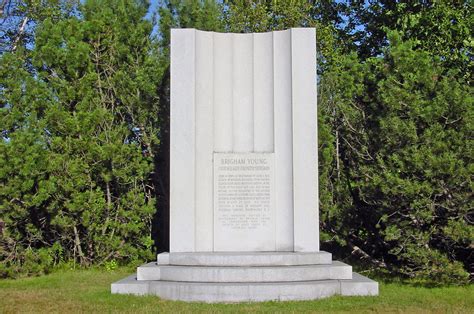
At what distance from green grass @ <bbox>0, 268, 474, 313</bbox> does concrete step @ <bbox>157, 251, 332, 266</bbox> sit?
1.14 meters

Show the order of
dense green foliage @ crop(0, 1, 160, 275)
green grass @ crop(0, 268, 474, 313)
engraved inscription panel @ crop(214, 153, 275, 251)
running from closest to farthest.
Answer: green grass @ crop(0, 268, 474, 313), engraved inscription panel @ crop(214, 153, 275, 251), dense green foliage @ crop(0, 1, 160, 275)

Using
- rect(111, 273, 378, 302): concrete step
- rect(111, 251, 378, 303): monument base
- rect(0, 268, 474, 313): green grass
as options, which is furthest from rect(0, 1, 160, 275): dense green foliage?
rect(111, 273, 378, 302): concrete step

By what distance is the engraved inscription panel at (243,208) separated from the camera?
10.7 metres

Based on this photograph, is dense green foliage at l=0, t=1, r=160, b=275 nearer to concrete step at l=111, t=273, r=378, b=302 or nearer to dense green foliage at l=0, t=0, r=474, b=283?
dense green foliage at l=0, t=0, r=474, b=283

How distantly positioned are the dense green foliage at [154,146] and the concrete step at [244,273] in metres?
2.18

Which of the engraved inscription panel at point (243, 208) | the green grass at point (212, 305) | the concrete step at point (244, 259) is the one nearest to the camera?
the green grass at point (212, 305)

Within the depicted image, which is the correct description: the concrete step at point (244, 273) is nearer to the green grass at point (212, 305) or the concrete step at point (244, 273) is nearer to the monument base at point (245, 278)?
the monument base at point (245, 278)

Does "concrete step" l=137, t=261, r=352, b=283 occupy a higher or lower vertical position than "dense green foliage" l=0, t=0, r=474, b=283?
lower

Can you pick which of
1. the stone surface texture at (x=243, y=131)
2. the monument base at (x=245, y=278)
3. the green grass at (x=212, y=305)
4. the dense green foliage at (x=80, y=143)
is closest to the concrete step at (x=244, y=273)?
the monument base at (x=245, y=278)

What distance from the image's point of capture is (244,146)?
11.0 metres

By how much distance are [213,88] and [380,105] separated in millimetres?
3952

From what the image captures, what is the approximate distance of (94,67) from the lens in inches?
557

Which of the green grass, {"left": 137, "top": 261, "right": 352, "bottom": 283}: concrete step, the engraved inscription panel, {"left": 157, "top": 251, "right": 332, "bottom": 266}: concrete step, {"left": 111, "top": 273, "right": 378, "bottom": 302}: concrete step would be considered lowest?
the green grass

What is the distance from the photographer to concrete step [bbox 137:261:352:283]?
30.1 feet
